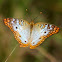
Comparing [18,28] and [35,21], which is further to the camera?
[35,21]

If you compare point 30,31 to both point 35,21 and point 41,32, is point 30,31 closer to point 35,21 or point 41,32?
point 41,32

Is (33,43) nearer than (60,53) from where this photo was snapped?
Yes

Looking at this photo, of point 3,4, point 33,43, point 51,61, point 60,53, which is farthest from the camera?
point 3,4

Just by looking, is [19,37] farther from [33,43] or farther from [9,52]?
[9,52]

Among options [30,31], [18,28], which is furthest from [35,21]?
[18,28]

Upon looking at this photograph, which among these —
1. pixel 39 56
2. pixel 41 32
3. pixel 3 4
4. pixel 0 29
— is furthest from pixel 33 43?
pixel 3 4

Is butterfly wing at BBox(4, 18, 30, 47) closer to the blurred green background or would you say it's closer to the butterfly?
the butterfly

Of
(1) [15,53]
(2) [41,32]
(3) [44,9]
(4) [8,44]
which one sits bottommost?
(1) [15,53]
